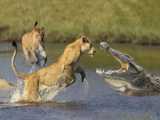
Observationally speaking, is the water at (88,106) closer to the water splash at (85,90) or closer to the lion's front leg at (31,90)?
the water splash at (85,90)

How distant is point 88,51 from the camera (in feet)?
67.2

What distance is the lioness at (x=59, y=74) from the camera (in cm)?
2005

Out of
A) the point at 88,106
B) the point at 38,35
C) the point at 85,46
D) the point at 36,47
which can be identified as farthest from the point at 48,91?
the point at 38,35

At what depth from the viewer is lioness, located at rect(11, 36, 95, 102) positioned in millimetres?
20047

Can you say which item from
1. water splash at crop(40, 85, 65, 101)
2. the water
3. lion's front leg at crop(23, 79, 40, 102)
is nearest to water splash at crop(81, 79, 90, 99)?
the water

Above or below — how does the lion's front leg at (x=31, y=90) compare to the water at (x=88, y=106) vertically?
above

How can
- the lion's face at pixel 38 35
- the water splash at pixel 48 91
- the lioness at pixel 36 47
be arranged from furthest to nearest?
1. the lion's face at pixel 38 35
2. the lioness at pixel 36 47
3. the water splash at pixel 48 91

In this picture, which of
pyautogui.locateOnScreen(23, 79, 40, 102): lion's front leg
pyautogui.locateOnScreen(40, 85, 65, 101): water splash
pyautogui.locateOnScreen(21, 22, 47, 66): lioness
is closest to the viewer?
pyautogui.locateOnScreen(23, 79, 40, 102): lion's front leg

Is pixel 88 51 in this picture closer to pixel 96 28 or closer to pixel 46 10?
pixel 96 28

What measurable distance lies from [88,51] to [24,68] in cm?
1072

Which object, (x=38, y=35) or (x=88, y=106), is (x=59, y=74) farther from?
(x=38, y=35)

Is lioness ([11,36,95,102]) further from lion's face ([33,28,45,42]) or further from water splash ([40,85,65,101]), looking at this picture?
lion's face ([33,28,45,42])

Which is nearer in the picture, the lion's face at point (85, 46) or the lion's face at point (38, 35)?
the lion's face at point (85, 46)

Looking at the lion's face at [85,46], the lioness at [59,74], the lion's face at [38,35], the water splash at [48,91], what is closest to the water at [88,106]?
the water splash at [48,91]
